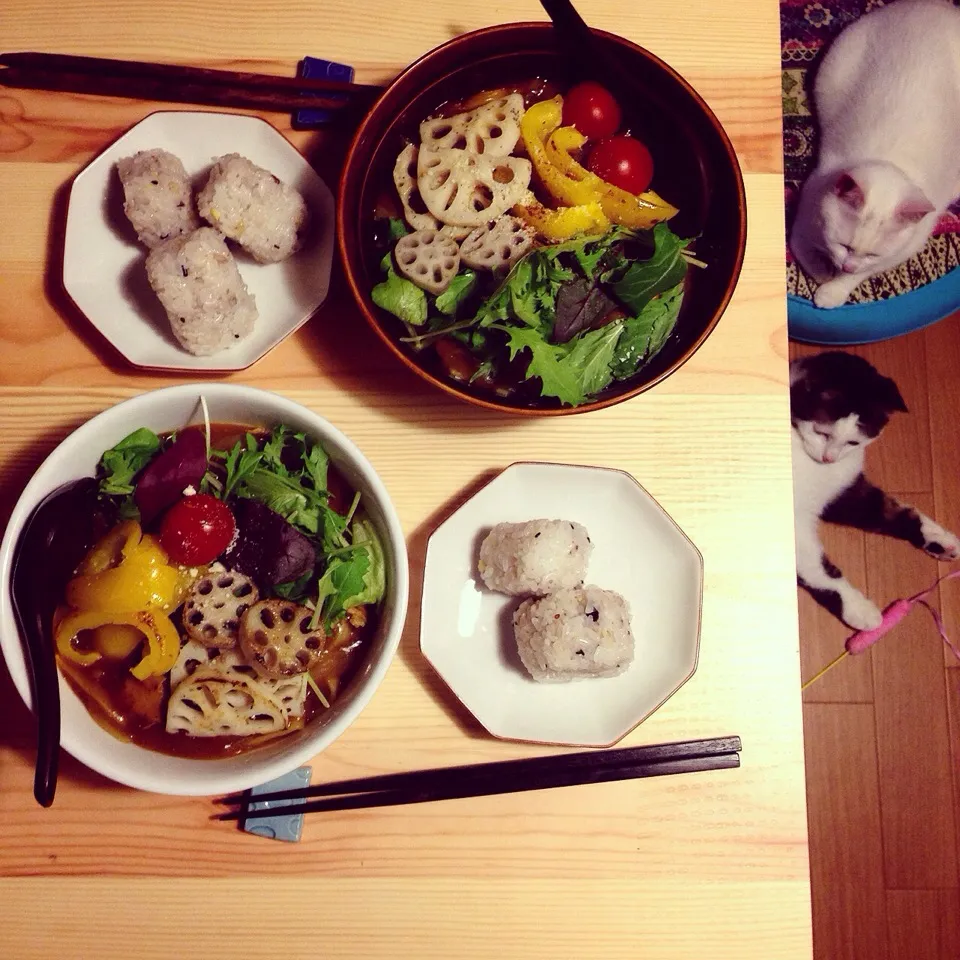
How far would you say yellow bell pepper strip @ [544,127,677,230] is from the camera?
3.67 ft

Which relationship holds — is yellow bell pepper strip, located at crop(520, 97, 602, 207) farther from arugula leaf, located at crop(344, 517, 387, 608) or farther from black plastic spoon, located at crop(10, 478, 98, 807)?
black plastic spoon, located at crop(10, 478, 98, 807)

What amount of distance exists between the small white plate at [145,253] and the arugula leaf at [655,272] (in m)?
0.42

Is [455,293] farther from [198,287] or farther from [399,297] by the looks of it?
[198,287]

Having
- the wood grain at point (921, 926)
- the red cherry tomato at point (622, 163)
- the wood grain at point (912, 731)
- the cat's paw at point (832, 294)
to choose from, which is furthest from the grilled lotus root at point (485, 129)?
the wood grain at point (921, 926)

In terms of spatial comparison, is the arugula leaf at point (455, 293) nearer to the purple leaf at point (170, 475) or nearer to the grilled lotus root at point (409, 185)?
the grilled lotus root at point (409, 185)

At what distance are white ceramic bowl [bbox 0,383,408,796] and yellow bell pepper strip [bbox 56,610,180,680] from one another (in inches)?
2.0

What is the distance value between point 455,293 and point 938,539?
5.18 feet

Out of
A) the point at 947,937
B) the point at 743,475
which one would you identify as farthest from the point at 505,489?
the point at 947,937

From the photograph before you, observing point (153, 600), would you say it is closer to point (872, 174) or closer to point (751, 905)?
point (751, 905)

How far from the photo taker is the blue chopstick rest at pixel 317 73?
1.24 metres

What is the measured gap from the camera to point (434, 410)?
125 cm

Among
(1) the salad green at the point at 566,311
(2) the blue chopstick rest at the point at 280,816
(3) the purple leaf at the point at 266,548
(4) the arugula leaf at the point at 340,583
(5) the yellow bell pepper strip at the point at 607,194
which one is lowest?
(2) the blue chopstick rest at the point at 280,816

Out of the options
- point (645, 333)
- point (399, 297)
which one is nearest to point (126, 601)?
point (399, 297)

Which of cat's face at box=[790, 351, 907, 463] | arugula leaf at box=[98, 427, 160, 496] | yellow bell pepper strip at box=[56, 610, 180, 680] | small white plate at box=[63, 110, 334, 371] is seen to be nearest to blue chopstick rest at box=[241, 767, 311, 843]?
yellow bell pepper strip at box=[56, 610, 180, 680]
